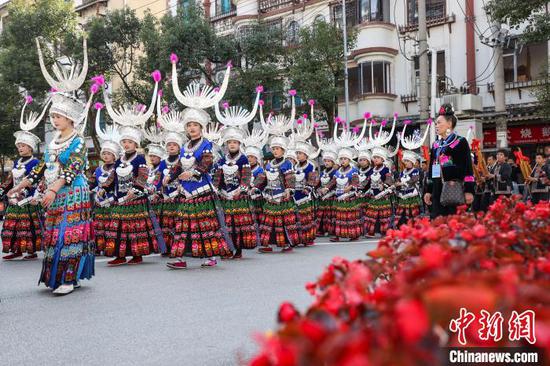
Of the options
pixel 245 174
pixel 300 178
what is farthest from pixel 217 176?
pixel 300 178

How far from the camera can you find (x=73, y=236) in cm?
618

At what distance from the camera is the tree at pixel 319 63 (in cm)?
2073

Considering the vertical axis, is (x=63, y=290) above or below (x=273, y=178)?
below

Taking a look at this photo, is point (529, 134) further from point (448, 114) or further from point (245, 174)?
point (448, 114)

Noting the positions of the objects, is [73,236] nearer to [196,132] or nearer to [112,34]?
[196,132]

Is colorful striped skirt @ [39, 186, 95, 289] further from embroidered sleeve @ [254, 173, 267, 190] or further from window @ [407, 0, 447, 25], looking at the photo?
window @ [407, 0, 447, 25]

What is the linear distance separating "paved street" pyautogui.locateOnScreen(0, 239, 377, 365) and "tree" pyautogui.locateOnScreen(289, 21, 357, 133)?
1316 cm

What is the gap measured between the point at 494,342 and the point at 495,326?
53mm

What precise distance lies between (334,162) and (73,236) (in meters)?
8.48

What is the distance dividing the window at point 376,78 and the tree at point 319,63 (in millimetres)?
2736

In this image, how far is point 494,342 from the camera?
5.24 feet

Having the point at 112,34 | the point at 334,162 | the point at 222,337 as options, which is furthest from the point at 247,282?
the point at 112,34

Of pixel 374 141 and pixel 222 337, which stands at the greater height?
pixel 374 141

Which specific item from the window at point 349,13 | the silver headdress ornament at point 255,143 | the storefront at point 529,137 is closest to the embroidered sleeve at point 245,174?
the silver headdress ornament at point 255,143
